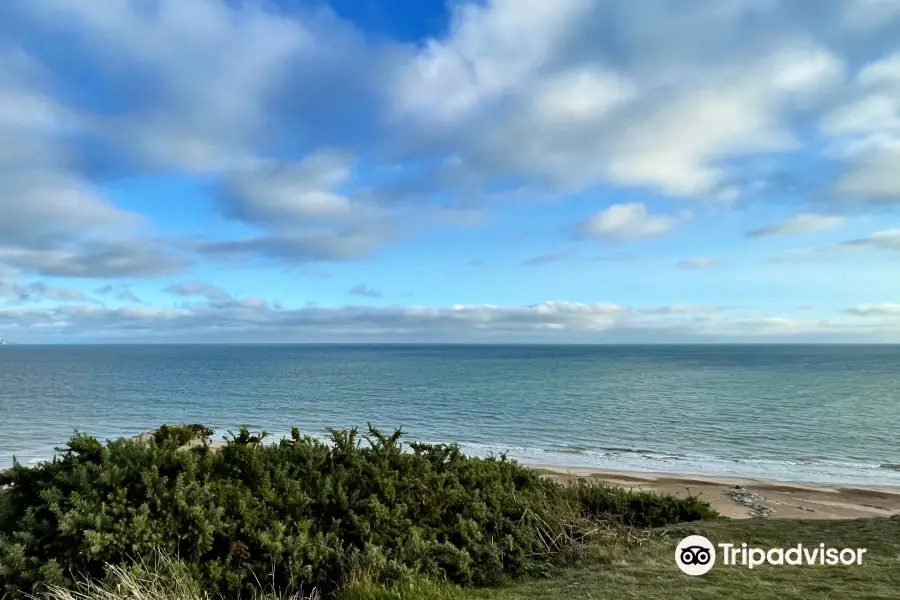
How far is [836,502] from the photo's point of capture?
19.1 m

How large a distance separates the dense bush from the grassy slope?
1.87 feet

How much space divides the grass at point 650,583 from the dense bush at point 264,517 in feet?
1.10

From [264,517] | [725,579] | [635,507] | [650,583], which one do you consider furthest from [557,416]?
[264,517]

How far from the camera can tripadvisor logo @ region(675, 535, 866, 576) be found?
238 inches

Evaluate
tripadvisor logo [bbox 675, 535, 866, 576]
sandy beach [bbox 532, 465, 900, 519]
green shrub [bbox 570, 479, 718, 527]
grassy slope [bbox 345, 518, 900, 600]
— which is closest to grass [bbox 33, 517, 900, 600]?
grassy slope [bbox 345, 518, 900, 600]

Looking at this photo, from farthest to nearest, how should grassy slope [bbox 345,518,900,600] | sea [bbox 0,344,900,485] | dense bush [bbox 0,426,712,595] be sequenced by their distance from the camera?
sea [bbox 0,344,900,485] → dense bush [bbox 0,426,712,595] → grassy slope [bbox 345,518,900,600]

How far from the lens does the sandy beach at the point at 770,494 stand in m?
17.2

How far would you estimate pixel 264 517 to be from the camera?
18.8 feet

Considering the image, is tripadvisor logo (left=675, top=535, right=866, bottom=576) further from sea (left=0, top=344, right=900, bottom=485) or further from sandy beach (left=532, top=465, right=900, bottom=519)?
sea (left=0, top=344, right=900, bottom=485)

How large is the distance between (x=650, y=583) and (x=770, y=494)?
58.4 feet

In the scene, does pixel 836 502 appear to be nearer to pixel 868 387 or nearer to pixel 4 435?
pixel 4 435

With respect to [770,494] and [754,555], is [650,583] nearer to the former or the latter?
[754,555]

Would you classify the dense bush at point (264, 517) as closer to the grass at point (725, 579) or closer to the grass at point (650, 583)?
the grass at point (650, 583)

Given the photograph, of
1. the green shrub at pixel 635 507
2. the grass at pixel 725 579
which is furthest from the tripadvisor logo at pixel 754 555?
the green shrub at pixel 635 507
